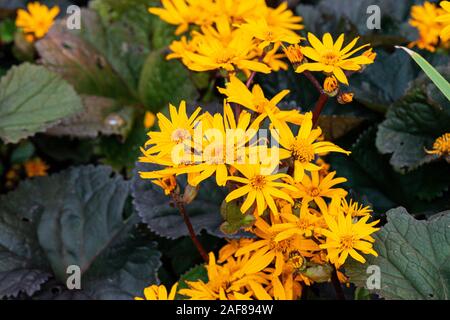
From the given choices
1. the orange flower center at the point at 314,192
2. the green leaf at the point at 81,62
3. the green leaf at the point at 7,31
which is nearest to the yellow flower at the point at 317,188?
the orange flower center at the point at 314,192

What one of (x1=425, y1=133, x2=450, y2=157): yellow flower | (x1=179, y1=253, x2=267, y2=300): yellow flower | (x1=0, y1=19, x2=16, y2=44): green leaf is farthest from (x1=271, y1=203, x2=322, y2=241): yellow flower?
(x1=0, y1=19, x2=16, y2=44): green leaf

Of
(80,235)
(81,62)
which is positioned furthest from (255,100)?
(81,62)

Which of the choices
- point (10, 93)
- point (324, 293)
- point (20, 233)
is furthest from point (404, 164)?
point (10, 93)

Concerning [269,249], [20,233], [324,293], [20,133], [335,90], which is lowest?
[324,293]

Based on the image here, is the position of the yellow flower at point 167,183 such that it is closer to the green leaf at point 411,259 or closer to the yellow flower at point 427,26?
the green leaf at point 411,259

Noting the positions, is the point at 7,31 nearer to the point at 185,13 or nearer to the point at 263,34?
the point at 185,13

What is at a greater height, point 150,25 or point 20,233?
point 150,25

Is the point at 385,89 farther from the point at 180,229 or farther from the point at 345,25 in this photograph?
the point at 180,229
